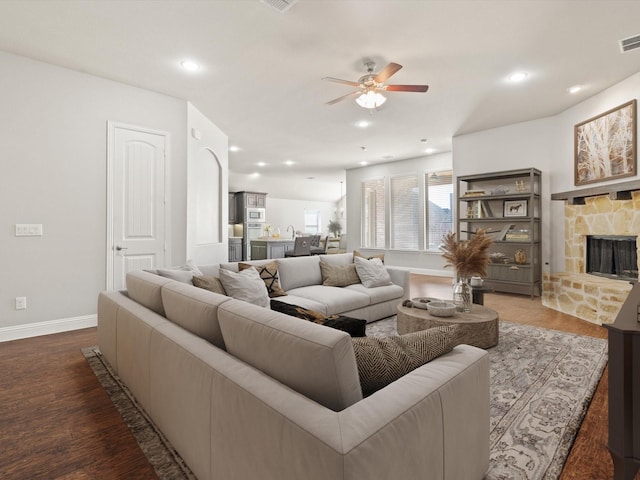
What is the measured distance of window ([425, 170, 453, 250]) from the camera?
7508 millimetres

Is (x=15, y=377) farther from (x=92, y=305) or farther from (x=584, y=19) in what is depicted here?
(x=584, y=19)

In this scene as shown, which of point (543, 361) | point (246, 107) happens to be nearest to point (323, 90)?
point (246, 107)

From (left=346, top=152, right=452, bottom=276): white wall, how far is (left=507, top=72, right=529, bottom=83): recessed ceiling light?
11.6 ft

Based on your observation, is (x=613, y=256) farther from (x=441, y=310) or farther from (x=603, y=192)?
(x=441, y=310)

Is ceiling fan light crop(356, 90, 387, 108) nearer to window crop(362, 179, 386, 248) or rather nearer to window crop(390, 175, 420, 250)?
window crop(390, 175, 420, 250)

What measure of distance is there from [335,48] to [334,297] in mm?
2412

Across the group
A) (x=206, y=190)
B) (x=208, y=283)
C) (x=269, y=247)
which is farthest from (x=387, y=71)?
(x=269, y=247)

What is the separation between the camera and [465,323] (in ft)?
8.84

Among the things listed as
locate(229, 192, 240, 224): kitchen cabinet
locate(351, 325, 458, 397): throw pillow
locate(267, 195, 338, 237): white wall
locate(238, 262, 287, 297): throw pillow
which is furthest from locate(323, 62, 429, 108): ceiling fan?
locate(267, 195, 338, 237): white wall

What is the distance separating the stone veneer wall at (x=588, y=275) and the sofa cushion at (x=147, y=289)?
4.46 m

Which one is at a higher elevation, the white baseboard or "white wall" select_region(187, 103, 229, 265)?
"white wall" select_region(187, 103, 229, 265)

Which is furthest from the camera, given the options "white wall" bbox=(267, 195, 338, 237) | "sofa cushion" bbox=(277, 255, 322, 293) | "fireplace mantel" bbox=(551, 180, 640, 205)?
"white wall" bbox=(267, 195, 338, 237)

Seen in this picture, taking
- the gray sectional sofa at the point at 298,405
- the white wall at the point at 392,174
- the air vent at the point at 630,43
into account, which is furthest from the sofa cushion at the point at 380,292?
the white wall at the point at 392,174

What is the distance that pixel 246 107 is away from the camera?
15.6 feet
